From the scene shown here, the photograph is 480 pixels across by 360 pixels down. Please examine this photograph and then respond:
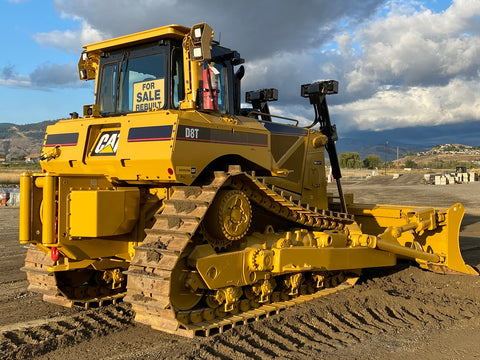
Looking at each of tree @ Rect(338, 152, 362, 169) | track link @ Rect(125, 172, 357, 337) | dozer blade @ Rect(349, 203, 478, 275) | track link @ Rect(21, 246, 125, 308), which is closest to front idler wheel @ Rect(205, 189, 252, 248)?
track link @ Rect(125, 172, 357, 337)

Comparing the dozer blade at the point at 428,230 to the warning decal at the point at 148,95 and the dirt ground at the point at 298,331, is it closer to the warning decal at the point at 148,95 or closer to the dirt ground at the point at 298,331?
the dirt ground at the point at 298,331

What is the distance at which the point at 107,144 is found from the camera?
627 centimetres

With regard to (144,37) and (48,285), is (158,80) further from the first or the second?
(48,285)

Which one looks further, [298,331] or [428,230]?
[428,230]

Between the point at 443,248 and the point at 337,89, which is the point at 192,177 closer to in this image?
the point at 337,89

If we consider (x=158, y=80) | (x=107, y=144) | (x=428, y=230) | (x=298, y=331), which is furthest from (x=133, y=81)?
(x=428, y=230)

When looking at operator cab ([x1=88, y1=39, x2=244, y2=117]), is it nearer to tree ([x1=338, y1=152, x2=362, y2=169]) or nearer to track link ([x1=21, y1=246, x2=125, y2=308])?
track link ([x1=21, y1=246, x2=125, y2=308])

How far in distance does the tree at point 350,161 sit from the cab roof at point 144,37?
98764 millimetres

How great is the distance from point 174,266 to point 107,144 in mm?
2011

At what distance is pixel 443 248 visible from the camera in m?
9.13

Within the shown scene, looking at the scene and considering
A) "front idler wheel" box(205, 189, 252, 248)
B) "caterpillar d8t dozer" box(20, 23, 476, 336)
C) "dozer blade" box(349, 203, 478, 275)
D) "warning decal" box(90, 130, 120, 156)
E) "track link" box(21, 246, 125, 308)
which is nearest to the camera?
"caterpillar d8t dozer" box(20, 23, 476, 336)

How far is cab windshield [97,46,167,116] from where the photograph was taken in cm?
637

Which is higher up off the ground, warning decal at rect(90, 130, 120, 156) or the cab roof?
the cab roof

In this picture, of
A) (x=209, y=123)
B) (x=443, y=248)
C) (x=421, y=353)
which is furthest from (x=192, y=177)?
(x=443, y=248)
